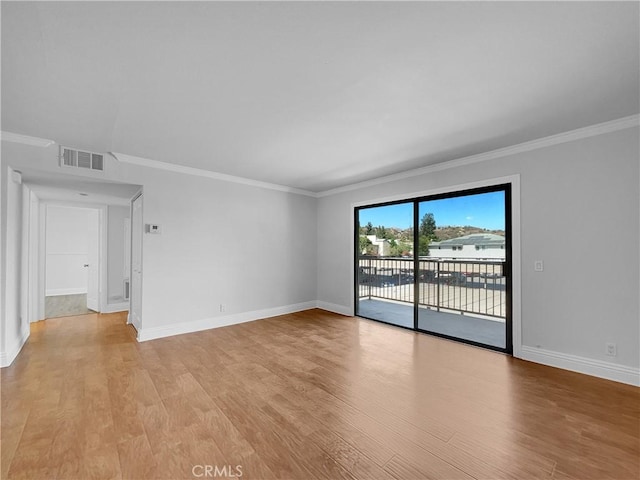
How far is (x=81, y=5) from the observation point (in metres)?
1.44

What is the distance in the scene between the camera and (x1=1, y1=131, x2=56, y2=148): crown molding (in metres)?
3.06

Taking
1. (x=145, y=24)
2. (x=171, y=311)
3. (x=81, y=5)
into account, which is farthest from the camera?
(x=171, y=311)

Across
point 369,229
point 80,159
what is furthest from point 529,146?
point 80,159

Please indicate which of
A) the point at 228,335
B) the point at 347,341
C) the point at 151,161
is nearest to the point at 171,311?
the point at 228,335

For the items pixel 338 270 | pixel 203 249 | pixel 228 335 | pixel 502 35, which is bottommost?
pixel 228 335

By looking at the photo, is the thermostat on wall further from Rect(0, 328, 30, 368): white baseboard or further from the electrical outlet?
the electrical outlet

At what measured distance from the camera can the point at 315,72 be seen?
1986 millimetres

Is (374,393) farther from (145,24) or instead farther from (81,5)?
(81,5)

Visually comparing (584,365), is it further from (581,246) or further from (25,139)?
(25,139)

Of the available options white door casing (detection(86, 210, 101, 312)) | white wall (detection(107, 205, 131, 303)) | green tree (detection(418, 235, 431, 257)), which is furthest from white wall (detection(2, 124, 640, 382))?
white door casing (detection(86, 210, 101, 312))

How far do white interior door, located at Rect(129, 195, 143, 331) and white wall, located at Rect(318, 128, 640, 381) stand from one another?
200 inches

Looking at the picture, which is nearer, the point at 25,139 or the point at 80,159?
the point at 25,139

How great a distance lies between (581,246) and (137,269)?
19.2 feet

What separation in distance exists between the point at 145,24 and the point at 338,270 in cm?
475
